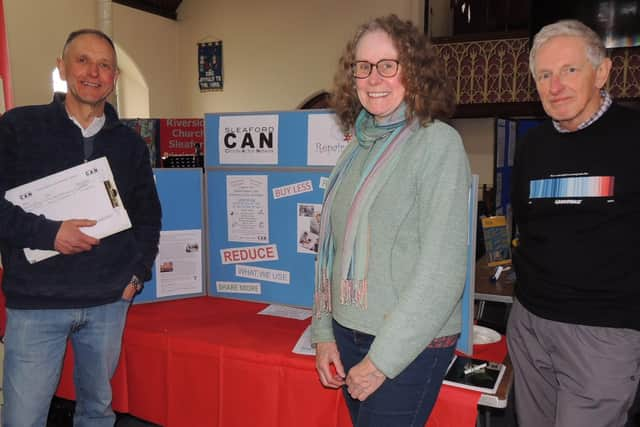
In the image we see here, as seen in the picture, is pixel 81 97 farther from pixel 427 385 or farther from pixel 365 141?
pixel 427 385

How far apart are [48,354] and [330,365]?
0.90 meters

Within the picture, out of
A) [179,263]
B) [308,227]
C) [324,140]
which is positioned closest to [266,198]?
[308,227]

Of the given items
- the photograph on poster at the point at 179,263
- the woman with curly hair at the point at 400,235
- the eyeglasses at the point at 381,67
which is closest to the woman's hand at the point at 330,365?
A: the woman with curly hair at the point at 400,235

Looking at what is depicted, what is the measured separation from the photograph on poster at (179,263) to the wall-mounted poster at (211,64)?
6.67 meters

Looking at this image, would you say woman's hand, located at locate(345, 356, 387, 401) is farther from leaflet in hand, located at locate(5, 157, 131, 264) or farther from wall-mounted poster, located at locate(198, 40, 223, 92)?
wall-mounted poster, located at locate(198, 40, 223, 92)

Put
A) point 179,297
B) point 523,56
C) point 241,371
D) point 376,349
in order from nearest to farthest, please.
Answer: point 376,349
point 241,371
point 179,297
point 523,56

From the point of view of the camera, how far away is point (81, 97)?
62.9 inches

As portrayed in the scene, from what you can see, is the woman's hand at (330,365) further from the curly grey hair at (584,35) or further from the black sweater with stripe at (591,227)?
the curly grey hair at (584,35)

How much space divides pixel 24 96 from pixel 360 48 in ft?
19.9

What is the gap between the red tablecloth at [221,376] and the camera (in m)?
1.65

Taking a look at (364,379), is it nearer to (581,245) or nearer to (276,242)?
(581,245)

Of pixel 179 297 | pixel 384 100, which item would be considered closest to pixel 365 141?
pixel 384 100

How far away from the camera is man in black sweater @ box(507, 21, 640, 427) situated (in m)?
1.26

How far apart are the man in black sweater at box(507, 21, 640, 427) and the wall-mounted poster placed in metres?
7.61
